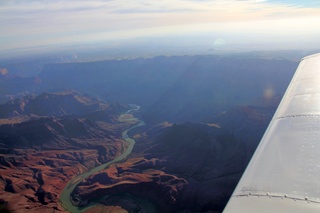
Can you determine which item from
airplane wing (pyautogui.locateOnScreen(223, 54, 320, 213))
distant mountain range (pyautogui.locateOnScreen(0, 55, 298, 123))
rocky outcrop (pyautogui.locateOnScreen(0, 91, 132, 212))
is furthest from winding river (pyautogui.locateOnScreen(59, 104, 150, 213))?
airplane wing (pyautogui.locateOnScreen(223, 54, 320, 213))

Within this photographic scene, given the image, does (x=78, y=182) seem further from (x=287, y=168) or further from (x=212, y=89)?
(x=212, y=89)

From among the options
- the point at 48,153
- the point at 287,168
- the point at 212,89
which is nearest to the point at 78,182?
the point at 48,153

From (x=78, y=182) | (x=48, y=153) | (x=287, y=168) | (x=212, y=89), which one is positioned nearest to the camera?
(x=287, y=168)

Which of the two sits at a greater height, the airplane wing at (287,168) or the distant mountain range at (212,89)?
the airplane wing at (287,168)

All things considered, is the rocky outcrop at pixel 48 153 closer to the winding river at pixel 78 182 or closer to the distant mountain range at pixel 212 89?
the winding river at pixel 78 182

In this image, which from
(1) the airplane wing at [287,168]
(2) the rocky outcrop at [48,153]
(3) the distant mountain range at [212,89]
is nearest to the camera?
(1) the airplane wing at [287,168]

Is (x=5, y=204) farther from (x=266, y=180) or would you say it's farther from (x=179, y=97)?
(x=179, y=97)

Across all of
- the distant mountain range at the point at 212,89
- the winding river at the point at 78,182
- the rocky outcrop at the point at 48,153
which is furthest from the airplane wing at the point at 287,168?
the distant mountain range at the point at 212,89

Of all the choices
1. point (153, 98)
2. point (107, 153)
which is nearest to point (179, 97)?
point (153, 98)

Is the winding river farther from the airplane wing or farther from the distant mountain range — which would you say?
the airplane wing

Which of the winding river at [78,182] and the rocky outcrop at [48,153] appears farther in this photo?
the rocky outcrop at [48,153]
